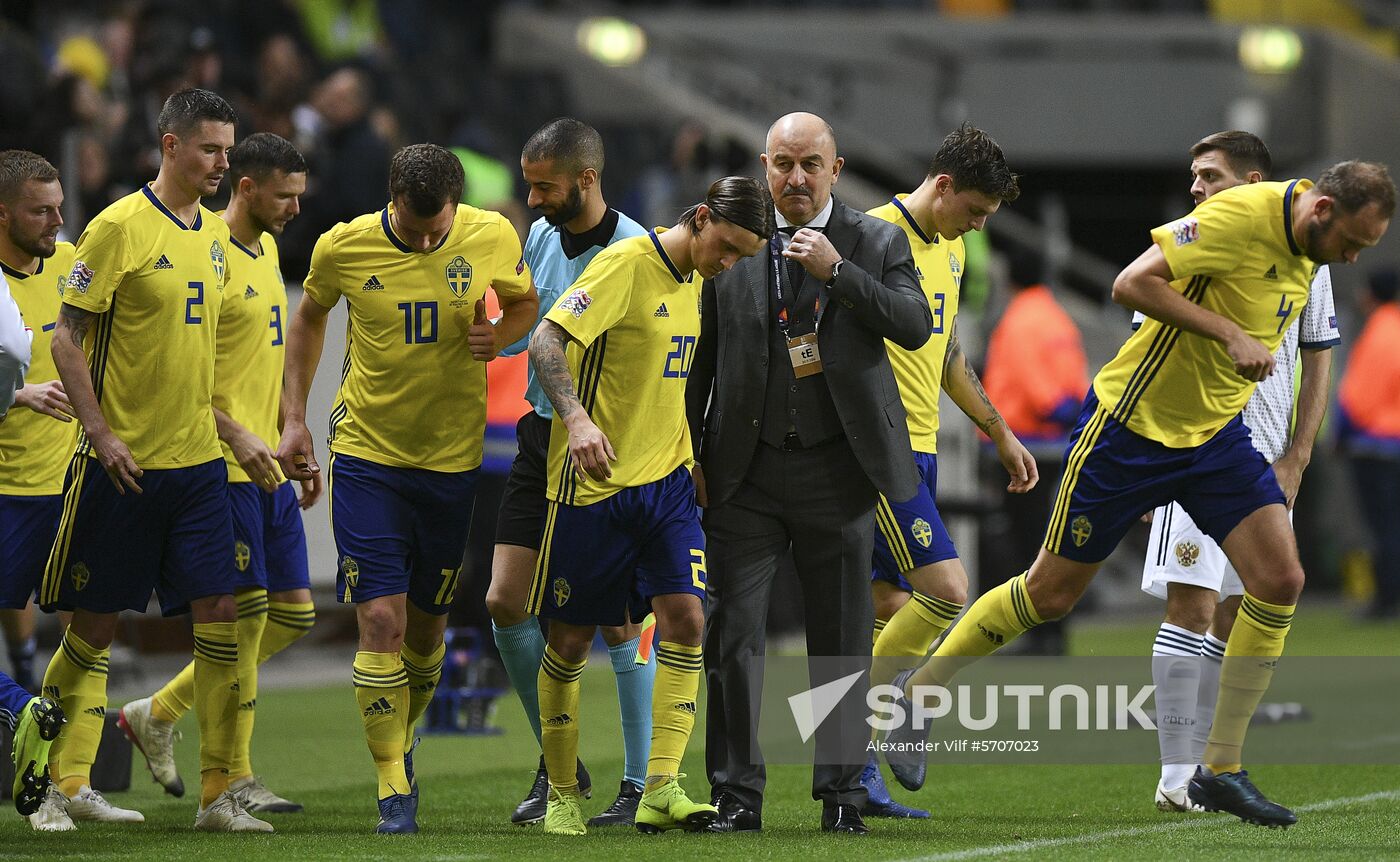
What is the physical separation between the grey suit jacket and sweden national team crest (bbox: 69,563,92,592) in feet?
6.79

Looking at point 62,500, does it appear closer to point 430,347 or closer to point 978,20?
point 430,347

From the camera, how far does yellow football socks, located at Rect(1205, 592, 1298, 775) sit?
262 inches

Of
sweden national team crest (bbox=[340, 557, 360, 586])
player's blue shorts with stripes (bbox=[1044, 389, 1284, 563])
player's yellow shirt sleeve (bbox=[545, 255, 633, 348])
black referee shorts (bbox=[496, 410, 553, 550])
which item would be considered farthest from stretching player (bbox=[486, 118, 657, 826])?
player's blue shorts with stripes (bbox=[1044, 389, 1284, 563])

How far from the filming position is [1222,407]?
6.77 meters

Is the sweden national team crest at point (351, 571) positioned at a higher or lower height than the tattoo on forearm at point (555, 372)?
lower

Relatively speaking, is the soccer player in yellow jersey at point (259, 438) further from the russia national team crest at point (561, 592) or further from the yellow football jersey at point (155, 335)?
the russia national team crest at point (561, 592)

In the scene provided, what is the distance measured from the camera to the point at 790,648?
13430mm

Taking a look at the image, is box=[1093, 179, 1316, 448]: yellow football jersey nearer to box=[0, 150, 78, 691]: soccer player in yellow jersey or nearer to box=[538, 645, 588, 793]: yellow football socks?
box=[538, 645, 588, 793]: yellow football socks

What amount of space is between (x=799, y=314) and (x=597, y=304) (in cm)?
66

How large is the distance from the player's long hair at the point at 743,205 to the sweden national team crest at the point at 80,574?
243 cm

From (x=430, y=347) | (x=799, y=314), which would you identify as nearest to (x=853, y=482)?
(x=799, y=314)

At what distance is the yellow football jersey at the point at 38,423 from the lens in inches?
296

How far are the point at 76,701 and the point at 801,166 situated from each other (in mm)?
3057

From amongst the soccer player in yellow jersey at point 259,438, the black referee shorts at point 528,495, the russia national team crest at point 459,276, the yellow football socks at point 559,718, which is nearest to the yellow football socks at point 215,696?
the soccer player in yellow jersey at point 259,438
